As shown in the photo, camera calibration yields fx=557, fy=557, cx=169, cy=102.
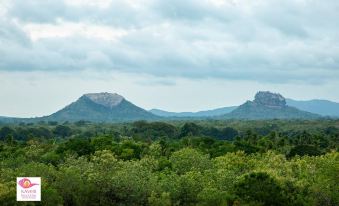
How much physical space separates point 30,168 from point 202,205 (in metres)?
23.3

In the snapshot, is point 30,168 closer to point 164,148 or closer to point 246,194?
point 246,194

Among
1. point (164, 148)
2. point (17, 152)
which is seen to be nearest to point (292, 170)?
point (164, 148)

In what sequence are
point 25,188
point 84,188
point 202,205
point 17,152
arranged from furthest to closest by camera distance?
point 17,152 → point 84,188 → point 202,205 → point 25,188

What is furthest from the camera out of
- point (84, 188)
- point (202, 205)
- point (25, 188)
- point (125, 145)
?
point (125, 145)

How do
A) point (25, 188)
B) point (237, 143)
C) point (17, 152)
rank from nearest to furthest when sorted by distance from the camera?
1. point (25, 188)
2. point (17, 152)
3. point (237, 143)

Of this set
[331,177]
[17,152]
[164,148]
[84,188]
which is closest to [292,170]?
[331,177]

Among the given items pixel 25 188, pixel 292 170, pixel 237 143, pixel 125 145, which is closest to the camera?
pixel 25 188

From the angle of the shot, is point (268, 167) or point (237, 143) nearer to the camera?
point (268, 167)

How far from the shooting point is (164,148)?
12875 centimetres

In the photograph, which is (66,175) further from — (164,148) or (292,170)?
(164,148)

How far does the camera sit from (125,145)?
121 meters

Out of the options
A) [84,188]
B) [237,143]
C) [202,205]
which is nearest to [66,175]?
[84,188]

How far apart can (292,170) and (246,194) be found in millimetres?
17830

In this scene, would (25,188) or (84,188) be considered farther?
(84,188)
